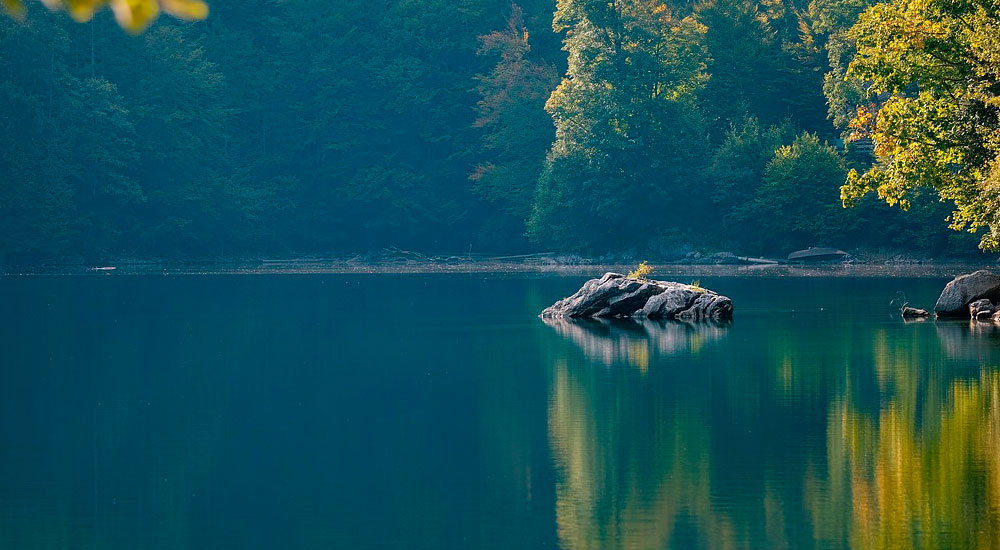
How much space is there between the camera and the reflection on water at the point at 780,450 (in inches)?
413

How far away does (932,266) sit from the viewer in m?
60.6

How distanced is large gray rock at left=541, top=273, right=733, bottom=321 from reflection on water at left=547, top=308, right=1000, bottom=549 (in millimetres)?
8870

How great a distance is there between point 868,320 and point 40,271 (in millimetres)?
44683

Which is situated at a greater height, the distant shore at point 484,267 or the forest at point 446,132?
the forest at point 446,132

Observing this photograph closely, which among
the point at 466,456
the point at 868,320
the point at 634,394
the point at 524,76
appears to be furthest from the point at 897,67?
the point at 524,76

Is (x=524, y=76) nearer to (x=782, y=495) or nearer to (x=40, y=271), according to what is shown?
(x=40, y=271)

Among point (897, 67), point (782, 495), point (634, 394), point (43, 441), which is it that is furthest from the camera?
point (897, 67)

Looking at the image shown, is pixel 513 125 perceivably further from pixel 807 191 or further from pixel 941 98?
pixel 941 98

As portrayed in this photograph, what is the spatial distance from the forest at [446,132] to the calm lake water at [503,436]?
117 ft

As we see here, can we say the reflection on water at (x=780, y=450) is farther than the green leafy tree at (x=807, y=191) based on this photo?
No

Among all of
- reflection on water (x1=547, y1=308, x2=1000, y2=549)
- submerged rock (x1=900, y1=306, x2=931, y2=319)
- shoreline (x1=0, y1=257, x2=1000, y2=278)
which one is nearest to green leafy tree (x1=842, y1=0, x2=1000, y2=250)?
submerged rock (x1=900, y1=306, x2=931, y2=319)

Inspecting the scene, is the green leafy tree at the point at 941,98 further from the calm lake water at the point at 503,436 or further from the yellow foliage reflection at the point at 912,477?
the yellow foliage reflection at the point at 912,477

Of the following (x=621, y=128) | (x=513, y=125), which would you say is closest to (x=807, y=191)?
(x=621, y=128)

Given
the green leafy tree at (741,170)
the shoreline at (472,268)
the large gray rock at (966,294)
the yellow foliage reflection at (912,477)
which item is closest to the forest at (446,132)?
the green leafy tree at (741,170)
